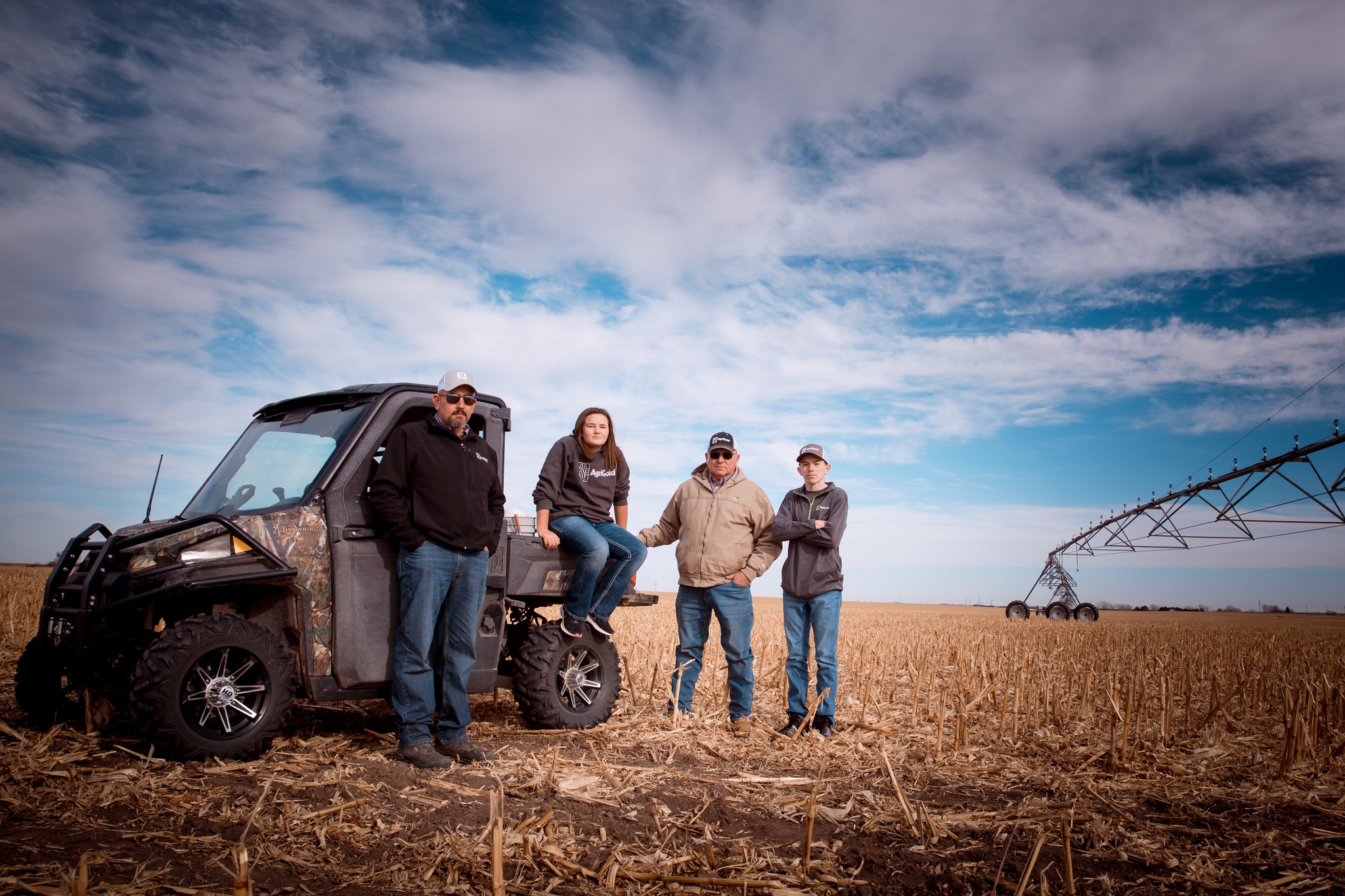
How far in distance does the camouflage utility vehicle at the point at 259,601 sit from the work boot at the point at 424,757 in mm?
415

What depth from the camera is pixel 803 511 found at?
263 inches

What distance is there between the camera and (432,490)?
492cm

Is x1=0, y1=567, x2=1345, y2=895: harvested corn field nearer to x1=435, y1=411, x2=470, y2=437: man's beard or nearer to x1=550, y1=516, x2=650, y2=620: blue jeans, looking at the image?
x1=550, y1=516, x2=650, y2=620: blue jeans

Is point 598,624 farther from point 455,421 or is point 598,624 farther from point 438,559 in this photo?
point 455,421

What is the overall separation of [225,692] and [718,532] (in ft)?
12.1

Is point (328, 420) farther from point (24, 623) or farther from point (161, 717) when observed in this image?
point (24, 623)

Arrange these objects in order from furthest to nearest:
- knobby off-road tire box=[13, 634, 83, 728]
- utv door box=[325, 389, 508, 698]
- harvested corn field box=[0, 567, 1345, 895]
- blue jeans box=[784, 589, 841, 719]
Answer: blue jeans box=[784, 589, 841, 719], knobby off-road tire box=[13, 634, 83, 728], utv door box=[325, 389, 508, 698], harvested corn field box=[0, 567, 1345, 895]

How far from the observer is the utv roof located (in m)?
5.45

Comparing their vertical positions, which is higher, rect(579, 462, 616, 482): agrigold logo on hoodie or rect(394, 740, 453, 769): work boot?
rect(579, 462, 616, 482): agrigold logo on hoodie

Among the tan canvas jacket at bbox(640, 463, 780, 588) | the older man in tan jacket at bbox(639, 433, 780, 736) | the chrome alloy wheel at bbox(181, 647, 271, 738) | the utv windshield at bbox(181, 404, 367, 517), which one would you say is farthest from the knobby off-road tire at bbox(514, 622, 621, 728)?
the utv windshield at bbox(181, 404, 367, 517)

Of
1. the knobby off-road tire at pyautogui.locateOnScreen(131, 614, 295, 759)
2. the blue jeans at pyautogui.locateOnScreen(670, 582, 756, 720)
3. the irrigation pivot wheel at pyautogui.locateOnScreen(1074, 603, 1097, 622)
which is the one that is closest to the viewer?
the knobby off-road tire at pyautogui.locateOnScreen(131, 614, 295, 759)

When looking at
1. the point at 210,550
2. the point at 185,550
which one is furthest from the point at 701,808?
the point at 185,550

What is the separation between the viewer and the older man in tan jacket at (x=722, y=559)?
657 cm

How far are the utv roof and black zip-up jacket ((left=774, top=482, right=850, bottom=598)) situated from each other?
2.76m
